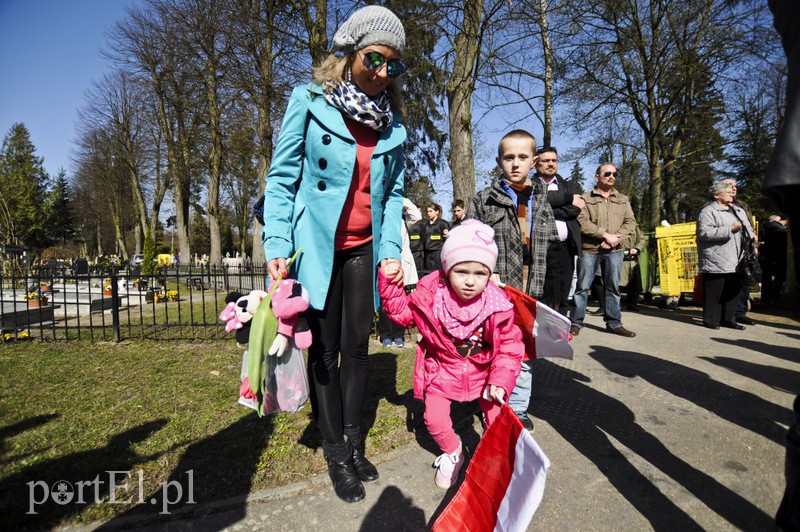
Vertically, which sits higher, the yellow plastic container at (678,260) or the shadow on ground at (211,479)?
the yellow plastic container at (678,260)

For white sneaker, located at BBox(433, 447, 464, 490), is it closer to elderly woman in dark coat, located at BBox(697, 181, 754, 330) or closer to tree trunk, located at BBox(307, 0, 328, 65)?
elderly woman in dark coat, located at BBox(697, 181, 754, 330)

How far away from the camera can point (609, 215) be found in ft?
19.5

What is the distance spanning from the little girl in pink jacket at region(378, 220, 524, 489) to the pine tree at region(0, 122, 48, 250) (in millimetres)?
32544

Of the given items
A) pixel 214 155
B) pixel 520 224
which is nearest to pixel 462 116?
pixel 520 224

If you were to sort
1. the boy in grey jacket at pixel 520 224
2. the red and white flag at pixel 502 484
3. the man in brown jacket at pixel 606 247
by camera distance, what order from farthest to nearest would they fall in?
the man in brown jacket at pixel 606 247
the boy in grey jacket at pixel 520 224
the red and white flag at pixel 502 484

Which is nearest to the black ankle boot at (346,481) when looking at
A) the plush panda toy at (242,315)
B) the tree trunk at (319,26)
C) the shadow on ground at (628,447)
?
the plush panda toy at (242,315)

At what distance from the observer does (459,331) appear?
2.31 meters

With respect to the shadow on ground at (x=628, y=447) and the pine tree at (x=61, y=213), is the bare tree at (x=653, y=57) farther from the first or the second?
the pine tree at (x=61, y=213)

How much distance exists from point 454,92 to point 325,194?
601 cm

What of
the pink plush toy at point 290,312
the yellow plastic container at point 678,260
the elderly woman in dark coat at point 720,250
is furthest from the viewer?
the yellow plastic container at point 678,260

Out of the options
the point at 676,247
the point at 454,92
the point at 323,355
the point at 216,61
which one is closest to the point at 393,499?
the point at 323,355

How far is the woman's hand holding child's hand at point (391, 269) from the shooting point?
2.27m

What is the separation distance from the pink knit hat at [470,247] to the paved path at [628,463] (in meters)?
1.18

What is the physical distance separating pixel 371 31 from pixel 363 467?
2205mm
